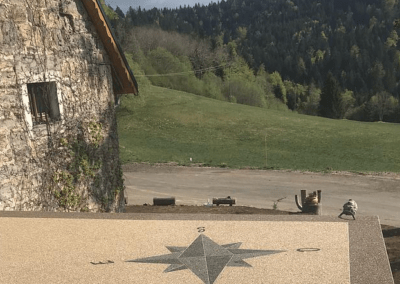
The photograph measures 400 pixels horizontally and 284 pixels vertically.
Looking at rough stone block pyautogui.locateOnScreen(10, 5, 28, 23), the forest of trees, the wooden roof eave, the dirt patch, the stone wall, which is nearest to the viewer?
the stone wall

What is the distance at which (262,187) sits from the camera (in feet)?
105

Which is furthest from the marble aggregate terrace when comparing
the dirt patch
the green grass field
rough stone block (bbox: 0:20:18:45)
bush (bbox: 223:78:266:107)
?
bush (bbox: 223:78:266:107)

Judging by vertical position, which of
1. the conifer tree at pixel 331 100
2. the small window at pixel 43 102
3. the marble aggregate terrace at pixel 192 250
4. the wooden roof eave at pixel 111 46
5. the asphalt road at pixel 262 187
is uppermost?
the wooden roof eave at pixel 111 46

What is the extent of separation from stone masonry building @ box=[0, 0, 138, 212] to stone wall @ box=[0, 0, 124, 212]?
25 mm

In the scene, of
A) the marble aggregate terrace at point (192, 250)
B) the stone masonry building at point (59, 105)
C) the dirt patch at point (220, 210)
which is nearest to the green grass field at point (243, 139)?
the dirt patch at point (220, 210)

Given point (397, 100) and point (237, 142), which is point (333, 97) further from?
point (237, 142)

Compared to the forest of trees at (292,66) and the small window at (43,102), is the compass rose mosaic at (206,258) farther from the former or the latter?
the forest of trees at (292,66)

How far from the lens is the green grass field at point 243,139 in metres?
43.9

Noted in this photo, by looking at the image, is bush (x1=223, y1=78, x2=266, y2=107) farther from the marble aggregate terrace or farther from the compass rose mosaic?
the compass rose mosaic

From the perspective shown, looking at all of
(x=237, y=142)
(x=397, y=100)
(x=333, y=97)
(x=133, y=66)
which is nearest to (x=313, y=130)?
(x=237, y=142)

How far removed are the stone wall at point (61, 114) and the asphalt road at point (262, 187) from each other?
38.5 feet

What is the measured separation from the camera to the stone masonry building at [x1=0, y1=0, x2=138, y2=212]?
12289 millimetres

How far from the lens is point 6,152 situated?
11977mm

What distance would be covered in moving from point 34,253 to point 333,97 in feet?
358
